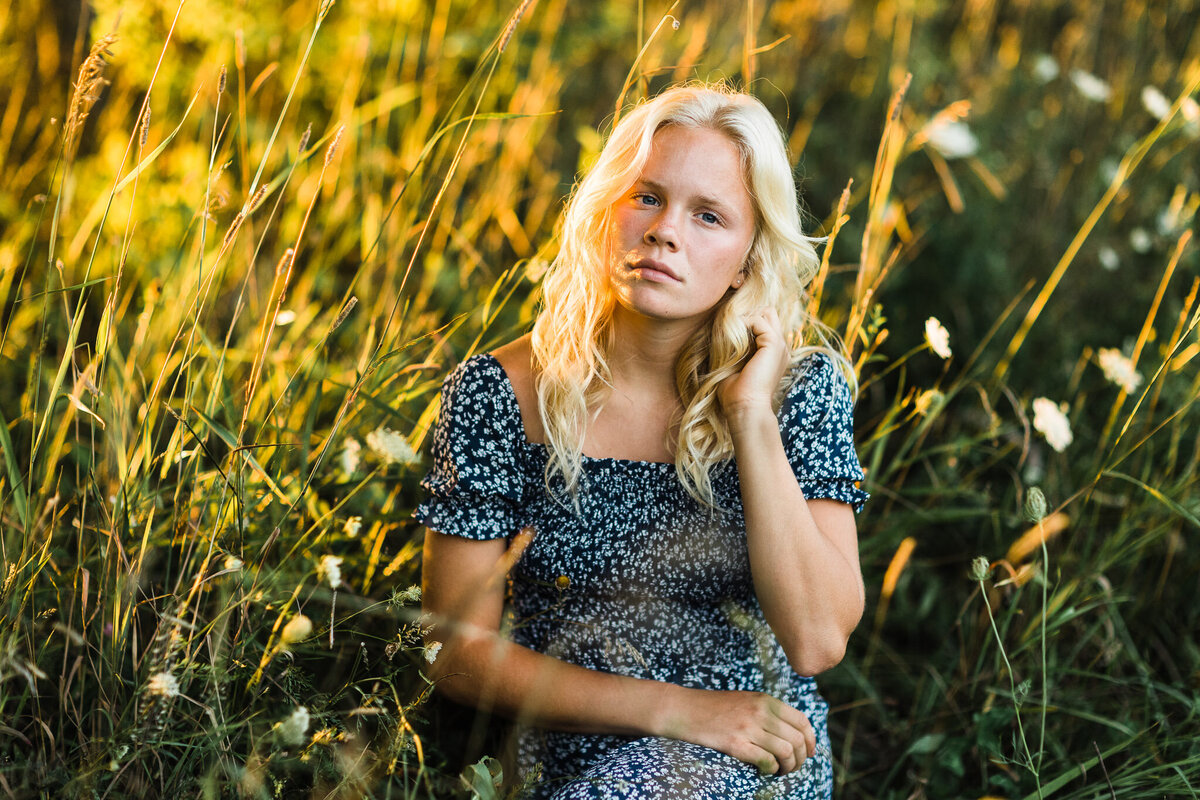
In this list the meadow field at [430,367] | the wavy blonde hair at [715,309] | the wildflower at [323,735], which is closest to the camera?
the wildflower at [323,735]

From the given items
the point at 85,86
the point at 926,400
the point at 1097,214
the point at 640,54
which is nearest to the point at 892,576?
the point at 926,400

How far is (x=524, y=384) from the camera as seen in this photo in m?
1.78

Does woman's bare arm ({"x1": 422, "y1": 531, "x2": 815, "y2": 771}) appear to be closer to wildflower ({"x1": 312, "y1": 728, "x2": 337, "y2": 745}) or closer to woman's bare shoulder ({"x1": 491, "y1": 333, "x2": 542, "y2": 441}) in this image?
woman's bare shoulder ({"x1": 491, "y1": 333, "x2": 542, "y2": 441})

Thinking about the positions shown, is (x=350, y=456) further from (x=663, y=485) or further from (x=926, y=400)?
(x=926, y=400)

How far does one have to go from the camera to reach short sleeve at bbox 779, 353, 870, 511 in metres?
1.67

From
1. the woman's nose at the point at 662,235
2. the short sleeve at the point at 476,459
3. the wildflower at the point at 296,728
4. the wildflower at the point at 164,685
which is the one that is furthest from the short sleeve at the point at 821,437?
the wildflower at the point at 164,685

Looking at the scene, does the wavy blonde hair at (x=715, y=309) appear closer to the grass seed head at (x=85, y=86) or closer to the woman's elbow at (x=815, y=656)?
the woman's elbow at (x=815, y=656)

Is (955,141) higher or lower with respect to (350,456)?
higher

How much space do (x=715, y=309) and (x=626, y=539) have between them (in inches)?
19.0

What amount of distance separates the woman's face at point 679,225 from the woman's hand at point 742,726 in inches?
27.5

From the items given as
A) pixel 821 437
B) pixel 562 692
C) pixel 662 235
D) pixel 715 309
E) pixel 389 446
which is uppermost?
pixel 662 235

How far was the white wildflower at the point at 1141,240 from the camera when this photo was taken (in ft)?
9.44

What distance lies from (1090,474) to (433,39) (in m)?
2.19

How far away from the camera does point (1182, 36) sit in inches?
153
